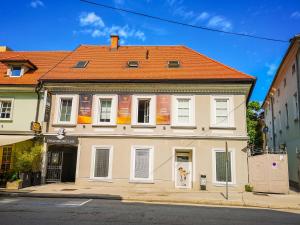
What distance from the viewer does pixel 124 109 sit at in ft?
63.7

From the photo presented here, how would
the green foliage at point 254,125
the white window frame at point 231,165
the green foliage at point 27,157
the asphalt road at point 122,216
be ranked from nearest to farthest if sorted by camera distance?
1. the asphalt road at point 122,216
2. the green foliage at point 27,157
3. the white window frame at point 231,165
4. the green foliage at point 254,125

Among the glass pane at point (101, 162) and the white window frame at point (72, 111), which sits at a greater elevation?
the white window frame at point (72, 111)

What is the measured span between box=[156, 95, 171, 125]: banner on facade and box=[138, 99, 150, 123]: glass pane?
0.77 meters

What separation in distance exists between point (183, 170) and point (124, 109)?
17.8 ft

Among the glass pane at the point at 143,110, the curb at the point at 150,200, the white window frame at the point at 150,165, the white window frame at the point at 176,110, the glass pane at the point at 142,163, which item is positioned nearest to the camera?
the curb at the point at 150,200

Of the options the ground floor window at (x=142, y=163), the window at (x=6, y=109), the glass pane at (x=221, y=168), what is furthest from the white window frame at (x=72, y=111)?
the glass pane at (x=221, y=168)

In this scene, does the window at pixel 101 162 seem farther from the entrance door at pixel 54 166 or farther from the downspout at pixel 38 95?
the downspout at pixel 38 95

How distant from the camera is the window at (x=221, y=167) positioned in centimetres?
1795

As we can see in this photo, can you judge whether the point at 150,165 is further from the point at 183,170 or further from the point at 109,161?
the point at 109,161

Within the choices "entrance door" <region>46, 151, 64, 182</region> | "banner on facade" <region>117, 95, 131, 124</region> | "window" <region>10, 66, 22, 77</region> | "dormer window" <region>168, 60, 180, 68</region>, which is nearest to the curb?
"entrance door" <region>46, 151, 64, 182</region>

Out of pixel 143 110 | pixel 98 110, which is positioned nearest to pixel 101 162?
pixel 98 110

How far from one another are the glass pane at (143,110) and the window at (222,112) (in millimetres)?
4196

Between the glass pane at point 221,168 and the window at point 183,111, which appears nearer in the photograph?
the glass pane at point 221,168

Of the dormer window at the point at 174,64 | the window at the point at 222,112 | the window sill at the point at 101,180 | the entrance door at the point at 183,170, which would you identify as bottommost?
the window sill at the point at 101,180
